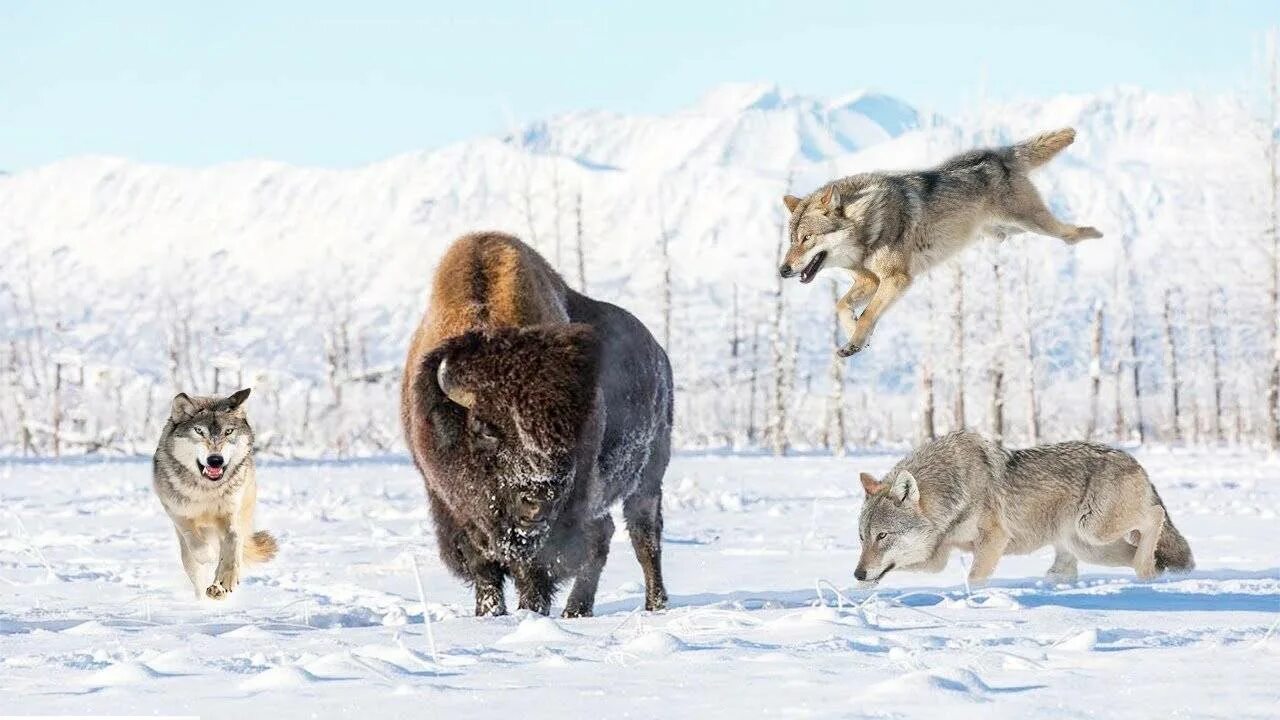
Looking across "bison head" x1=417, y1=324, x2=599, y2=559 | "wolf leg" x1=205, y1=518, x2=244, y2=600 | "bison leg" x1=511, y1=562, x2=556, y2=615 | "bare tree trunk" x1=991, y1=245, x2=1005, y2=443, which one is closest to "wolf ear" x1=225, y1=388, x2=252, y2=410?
"wolf leg" x1=205, y1=518, x2=244, y2=600

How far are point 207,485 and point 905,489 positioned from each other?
422 cm

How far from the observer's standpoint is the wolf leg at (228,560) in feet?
27.2

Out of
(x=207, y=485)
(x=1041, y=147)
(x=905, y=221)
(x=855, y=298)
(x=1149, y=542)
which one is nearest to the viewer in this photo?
(x=855, y=298)

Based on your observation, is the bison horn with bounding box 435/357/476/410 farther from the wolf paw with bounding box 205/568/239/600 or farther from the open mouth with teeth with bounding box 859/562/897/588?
the wolf paw with bounding box 205/568/239/600

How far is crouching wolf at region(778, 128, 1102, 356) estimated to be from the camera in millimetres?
3779

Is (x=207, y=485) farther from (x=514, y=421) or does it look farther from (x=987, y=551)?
(x=987, y=551)

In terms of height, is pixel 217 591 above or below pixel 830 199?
below

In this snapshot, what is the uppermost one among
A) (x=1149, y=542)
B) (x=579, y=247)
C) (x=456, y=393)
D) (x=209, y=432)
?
(x=579, y=247)

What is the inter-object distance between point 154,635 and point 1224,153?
4193cm

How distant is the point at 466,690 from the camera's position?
405cm

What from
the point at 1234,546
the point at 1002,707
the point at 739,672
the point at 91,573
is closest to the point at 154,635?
the point at 739,672

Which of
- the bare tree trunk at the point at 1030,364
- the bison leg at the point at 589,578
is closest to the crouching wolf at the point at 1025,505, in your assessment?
the bison leg at the point at 589,578

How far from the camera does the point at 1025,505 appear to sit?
8336 millimetres

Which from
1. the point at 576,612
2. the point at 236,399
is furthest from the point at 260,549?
the point at 576,612
